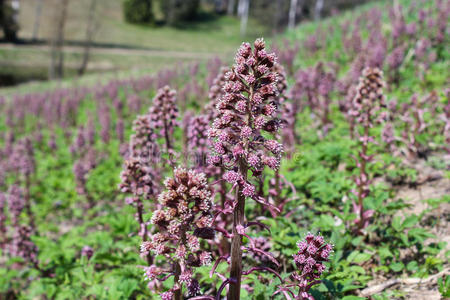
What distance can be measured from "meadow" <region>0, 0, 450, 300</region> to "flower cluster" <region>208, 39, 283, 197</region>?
11 millimetres

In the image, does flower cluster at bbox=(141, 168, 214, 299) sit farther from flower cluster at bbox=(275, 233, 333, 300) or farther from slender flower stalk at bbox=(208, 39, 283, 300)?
flower cluster at bbox=(275, 233, 333, 300)

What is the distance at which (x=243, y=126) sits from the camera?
2.55 metres

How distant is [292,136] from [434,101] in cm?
305

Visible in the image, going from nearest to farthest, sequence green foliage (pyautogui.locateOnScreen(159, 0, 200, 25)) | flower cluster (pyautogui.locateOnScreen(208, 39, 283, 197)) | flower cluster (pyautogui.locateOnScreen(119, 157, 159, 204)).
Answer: flower cluster (pyautogui.locateOnScreen(208, 39, 283, 197)) < flower cluster (pyautogui.locateOnScreen(119, 157, 159, 204)) < green foliage (pyautogui.locateOnScreen(159, 0, 200, 25))

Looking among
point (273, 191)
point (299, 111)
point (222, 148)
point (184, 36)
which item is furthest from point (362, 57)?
point (184, 36)

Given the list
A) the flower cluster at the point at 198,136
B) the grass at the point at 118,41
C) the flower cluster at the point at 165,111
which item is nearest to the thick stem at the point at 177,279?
the flower cluster at the point at 198,136

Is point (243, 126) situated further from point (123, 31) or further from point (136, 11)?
point (136, 11)

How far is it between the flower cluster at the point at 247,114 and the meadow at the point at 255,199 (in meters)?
0.01

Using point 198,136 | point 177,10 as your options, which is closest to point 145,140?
point 198,136

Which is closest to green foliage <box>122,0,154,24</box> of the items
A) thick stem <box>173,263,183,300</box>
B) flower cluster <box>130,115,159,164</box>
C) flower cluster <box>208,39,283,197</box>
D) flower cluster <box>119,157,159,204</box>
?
flower cluster <box>130,115,159,164</box>

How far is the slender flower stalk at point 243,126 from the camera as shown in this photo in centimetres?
249

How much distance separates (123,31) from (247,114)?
272 feet

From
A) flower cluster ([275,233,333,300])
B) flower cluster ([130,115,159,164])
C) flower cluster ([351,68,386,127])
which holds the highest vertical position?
flower cluster ([351,68,386,127])

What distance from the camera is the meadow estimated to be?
8.31 feet
